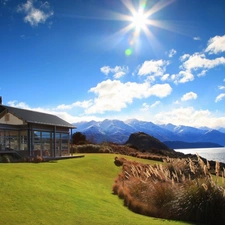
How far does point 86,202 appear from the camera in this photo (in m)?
8.70

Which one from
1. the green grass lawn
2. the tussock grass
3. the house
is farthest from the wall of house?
the tussock grass

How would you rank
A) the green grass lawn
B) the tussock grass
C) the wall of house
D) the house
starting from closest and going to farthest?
the green grass lawn → the tussock grass → the house → the wall of house

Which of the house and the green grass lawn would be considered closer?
the green grass lawn

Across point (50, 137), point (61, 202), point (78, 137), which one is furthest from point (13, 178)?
point (78, 137)

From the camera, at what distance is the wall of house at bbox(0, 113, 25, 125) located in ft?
82.5

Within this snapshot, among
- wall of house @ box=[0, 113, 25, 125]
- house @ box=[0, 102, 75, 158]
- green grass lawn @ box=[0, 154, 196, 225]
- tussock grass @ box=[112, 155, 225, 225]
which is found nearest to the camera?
green grass lawn @ box=[0, 154, 196, 225]

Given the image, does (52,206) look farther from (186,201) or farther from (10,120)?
(10,120)

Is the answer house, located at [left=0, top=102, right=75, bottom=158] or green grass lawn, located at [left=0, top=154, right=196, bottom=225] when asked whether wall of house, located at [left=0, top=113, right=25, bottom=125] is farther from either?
green grass lawn, located at [left=0, top=154, right=196, bottom=225]

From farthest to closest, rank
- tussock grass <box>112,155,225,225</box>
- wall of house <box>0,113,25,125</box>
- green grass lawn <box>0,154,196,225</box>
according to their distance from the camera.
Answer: wall of house <box>0,113,25,125</box> < tussock grass <box>112,155,225,225</box> < green grass lawn <box>0,154,196,225</box>

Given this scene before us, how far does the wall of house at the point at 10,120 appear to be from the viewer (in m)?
25.2

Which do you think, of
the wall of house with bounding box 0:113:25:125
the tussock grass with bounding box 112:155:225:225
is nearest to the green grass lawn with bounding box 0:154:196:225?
the tussock grass with bounding box 112:155:225:225

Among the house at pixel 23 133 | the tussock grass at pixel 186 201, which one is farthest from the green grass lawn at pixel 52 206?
the house at pixel 23 133

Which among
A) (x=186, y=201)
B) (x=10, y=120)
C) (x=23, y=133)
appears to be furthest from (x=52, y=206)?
(x=10, y=120)

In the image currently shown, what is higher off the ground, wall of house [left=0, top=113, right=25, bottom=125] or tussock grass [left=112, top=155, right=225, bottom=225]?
wall of house [left=0, top=113, right=25, bottom=125]
